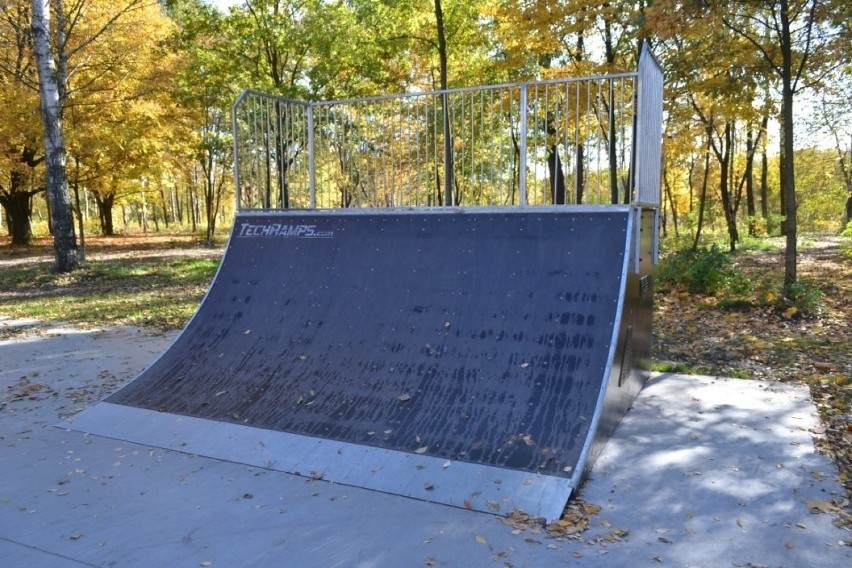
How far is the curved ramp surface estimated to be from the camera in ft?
12.8

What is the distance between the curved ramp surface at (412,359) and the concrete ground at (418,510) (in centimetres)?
25

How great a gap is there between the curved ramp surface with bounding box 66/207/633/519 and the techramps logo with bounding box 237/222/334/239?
3 centimetres

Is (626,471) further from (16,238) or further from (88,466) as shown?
(16,238)

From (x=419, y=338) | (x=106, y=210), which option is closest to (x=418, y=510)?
(x=419, y=338)

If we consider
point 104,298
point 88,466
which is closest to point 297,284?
point 88,466

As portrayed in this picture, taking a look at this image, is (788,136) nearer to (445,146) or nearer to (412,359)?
(445,146)

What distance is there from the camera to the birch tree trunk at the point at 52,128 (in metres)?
11.9

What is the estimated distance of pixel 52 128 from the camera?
12.6m

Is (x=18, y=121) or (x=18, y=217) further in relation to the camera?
(x=18, y=217)

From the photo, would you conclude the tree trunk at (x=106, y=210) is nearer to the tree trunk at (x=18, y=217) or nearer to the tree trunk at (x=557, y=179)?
the tree trunk at (x=18, y=217)

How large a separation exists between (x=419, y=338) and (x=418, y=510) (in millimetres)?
1782

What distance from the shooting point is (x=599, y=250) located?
4809mm

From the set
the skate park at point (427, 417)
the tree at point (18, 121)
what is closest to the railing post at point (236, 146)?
the skate park at point (427, 417)

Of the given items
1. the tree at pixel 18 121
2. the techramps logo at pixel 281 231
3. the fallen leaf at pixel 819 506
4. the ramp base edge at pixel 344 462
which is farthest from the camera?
the tree at pixel 18 121
